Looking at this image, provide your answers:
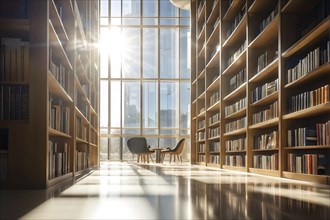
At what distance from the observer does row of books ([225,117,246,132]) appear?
774cm

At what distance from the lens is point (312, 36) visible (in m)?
4.58

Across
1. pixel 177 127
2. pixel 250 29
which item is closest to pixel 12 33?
pixel 250 29

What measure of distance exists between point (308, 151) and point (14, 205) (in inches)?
158

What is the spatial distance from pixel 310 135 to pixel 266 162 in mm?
1509

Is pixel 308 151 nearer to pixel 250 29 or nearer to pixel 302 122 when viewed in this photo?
pixel 302 122

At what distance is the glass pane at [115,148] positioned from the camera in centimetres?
1608

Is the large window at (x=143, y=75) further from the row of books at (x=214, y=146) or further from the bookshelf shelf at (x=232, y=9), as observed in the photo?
the bookshelf shelf at (x=232, y=9)

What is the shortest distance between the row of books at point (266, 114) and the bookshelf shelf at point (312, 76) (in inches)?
25.8

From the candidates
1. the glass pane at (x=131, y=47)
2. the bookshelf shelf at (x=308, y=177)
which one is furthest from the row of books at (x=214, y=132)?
the glass pane at (x=131, y=47)

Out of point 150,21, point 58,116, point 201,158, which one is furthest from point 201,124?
point 58,116

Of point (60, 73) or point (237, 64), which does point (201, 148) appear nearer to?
point (237, 64)

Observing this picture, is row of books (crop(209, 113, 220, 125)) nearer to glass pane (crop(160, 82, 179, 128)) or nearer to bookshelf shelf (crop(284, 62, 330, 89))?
bookshelf shelf (crop(284, 62, 330, 89))

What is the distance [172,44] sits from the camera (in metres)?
16.7

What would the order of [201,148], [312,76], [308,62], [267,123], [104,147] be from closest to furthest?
[312,76], [308,62], [267,123], [201,148], [104,147]
